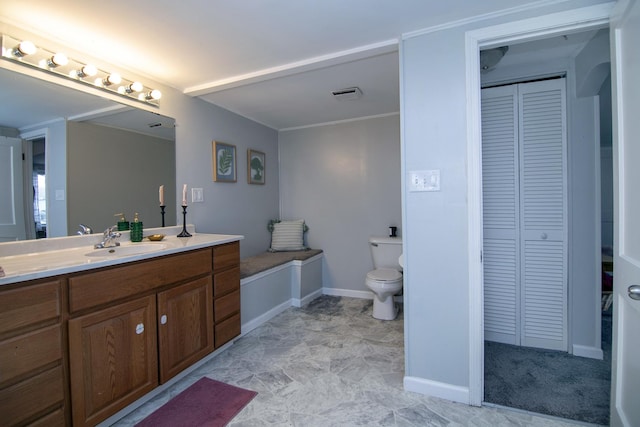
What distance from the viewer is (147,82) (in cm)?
228

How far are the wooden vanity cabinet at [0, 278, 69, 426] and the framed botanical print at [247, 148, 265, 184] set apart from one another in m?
2.24

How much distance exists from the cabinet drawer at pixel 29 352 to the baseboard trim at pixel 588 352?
3.11 metres

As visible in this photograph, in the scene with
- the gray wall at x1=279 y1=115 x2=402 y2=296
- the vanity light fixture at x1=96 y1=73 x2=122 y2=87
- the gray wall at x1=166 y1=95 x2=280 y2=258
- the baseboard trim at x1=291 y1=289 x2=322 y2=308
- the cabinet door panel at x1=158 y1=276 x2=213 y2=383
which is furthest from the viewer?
the gray wall at x1=279 y1=115 x2=402 y2=296

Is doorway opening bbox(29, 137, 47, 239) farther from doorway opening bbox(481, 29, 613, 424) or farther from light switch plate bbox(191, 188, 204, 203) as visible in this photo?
doorway opening bbox(481, 29, 613, 424)

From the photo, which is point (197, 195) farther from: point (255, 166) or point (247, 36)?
point (247, 36)

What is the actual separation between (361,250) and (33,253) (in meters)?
2.84

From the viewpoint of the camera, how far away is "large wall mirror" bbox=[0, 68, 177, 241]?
1584mm

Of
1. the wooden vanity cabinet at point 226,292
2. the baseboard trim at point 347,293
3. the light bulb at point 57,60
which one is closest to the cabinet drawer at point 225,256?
the wooden vanity cabinet at point 226,292

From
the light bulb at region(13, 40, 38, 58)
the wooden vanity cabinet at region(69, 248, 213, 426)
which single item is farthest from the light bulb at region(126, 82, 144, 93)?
the wooden vanity cabinet at region(69, 248, 213, 426)

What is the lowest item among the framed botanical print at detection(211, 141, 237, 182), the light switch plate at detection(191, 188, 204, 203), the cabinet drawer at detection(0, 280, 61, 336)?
the cabinet drawer at detection(0, 280, 61, 336)

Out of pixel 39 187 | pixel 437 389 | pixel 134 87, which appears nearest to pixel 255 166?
pixel 134 87

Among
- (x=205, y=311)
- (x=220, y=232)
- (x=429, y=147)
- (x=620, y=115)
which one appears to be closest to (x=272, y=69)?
(x=429, y=147)

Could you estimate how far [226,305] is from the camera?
86.7 inches

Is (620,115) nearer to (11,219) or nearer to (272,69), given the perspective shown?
(272,69)
